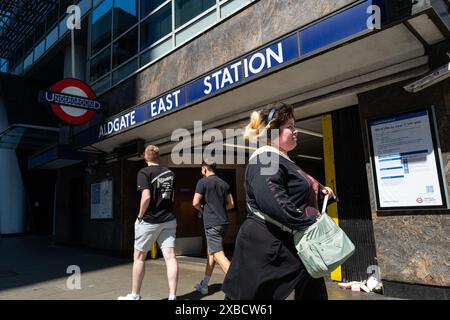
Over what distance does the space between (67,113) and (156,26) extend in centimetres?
291

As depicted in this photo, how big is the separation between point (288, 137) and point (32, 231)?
18540 mm

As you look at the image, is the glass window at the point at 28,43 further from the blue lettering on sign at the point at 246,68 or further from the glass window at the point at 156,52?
the blue lettering on sign at the point at 246,68

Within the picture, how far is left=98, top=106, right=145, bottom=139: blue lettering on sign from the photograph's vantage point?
690 cm

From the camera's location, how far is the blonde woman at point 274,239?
182 cm

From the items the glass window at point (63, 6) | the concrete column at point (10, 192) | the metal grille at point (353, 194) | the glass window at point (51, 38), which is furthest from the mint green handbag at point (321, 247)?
the concrete column at point (10, 192)

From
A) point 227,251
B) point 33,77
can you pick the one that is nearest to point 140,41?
point 227,251

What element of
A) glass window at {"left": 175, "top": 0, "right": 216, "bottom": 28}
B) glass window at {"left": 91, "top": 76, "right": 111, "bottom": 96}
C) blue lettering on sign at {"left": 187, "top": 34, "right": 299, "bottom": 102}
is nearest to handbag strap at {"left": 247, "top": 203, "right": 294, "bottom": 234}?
blue lettering on sign at {"left": 187, "top": 34, "right": 299, "bottom": 102}

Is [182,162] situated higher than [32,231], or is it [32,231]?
[182,162]

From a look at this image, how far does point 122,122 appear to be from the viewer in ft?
24.2

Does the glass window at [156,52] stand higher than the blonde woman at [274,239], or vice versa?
the glass window at [156,52]

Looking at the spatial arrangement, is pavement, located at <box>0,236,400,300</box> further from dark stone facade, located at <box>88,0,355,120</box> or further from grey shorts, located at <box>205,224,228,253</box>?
dark stone facade, located at <box>88,0,355,120</box>

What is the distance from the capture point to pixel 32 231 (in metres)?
17.7

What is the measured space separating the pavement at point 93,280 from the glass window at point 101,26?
223 inches

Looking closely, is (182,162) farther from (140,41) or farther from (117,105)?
(140,41)
